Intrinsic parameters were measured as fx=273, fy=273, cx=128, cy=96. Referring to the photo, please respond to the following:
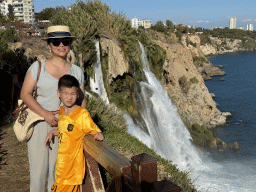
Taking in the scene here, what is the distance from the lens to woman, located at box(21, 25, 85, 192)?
8.50 feet

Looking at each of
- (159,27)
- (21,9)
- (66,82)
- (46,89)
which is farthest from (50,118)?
(21,9)

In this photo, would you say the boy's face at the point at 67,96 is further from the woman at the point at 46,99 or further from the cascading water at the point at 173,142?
the cascading water at the point at 173,142

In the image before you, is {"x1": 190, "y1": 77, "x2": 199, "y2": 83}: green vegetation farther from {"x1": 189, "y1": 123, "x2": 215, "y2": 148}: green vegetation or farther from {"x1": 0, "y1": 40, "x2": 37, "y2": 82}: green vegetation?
{"x1": 0, "y1": 40, "x2": 37, "y2": 82}: green vegetation

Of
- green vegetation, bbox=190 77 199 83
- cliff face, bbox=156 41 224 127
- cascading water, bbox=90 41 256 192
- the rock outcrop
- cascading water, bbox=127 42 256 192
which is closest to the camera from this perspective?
cascading water, bbox=90 41 256 192

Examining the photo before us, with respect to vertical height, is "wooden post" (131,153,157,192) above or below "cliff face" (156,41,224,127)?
above

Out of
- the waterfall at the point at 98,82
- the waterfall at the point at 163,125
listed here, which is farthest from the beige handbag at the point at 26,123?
the waterfall at the point at 163,125

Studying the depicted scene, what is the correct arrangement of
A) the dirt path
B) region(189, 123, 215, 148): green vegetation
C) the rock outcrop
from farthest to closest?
region(189, 123, 215, 148): green vegetation → the rock outcrop → the dirt path

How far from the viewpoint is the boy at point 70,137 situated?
8.01 ft

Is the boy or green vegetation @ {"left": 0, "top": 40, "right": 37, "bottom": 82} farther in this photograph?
green vegetation @ {"left": 0, "top": 40, "right": 37, "bottom": 82}

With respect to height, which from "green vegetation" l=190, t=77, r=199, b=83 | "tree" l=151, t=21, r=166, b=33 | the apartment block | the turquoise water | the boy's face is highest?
the apartment block

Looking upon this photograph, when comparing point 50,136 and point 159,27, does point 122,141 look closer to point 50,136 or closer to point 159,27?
point 50,136

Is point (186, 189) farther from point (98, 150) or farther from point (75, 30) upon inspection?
point (75, 30)

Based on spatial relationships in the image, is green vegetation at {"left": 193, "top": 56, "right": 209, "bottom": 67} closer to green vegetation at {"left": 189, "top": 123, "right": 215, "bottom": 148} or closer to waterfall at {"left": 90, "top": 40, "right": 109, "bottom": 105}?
green vegetation at {"left": 189, "top": 123, "right": 215, "bottom": 148}

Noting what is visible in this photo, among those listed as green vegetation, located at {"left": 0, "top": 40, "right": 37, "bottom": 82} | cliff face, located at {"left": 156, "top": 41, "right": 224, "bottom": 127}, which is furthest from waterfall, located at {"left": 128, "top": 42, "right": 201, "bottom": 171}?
cliff face, located at {"left": 156, "top": 41, "right": 224, "bottom": 127}
